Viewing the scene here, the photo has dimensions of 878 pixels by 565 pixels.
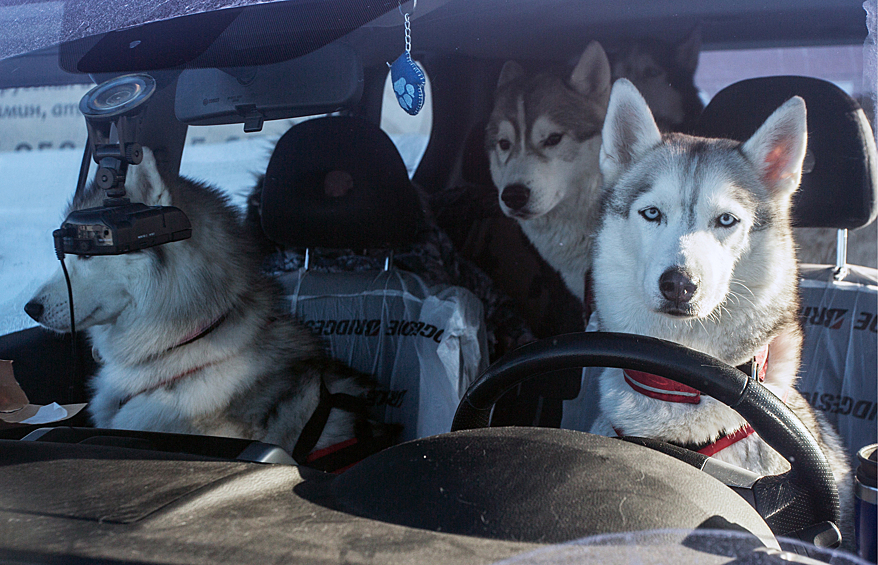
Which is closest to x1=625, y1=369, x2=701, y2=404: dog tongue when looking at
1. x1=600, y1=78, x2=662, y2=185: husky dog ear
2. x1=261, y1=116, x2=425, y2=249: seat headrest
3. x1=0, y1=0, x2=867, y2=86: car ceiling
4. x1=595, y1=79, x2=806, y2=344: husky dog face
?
x1=595, y1=79, x2=806, y2=344: husky dog face

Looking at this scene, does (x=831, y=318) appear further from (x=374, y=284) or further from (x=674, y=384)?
(x=374, y=284)

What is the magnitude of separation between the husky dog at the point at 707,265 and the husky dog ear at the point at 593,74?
0.20m

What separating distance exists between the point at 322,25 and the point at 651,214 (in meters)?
A: 0.83

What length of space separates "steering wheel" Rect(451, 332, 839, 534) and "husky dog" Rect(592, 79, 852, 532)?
42 centimetres

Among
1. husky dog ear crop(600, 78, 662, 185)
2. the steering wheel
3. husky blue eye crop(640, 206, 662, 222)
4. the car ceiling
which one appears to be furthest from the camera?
husky dog ear crop(600, 78, 662, 185)

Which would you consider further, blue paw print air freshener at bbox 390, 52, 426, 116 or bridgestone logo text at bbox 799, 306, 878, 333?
blue paw print air freshener at bbox 390, 52, 426, 116

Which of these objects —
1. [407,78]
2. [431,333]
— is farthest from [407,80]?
[431,333]

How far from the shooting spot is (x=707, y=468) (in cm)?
107

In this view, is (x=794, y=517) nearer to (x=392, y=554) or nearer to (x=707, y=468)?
(x=707, y=468)

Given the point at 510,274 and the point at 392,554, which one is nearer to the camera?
the point at 392,554

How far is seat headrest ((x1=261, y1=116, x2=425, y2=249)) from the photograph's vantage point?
88.7 inches

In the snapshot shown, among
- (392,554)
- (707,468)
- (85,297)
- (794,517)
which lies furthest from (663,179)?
(85,297)

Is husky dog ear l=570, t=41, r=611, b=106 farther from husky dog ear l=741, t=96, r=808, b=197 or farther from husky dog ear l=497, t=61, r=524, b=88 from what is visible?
husky dog ear l=741, t=96, r=808, b=197

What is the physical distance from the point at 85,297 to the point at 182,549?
139 cm
